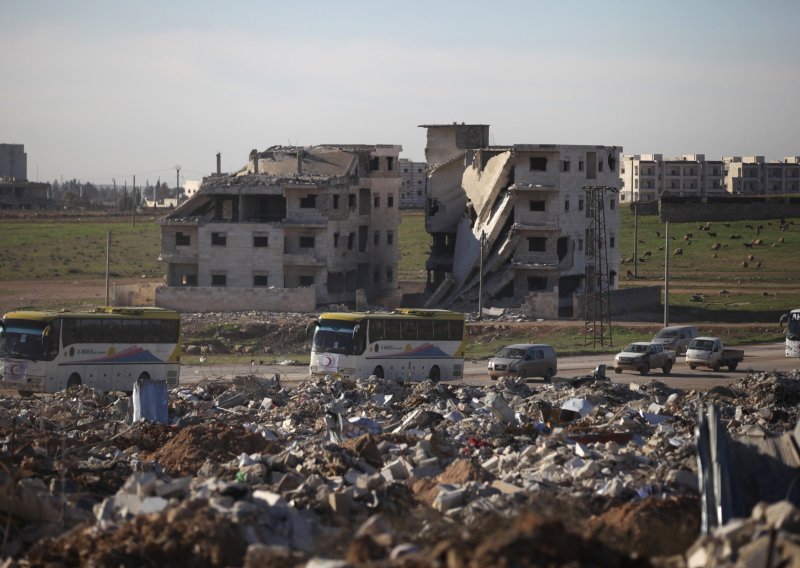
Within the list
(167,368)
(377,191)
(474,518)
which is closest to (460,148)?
(377,191)

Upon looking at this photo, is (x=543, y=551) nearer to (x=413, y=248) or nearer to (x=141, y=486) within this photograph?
(x=141, y=486)

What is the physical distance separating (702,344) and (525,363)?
25.9ft

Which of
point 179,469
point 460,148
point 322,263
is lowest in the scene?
point 179,469

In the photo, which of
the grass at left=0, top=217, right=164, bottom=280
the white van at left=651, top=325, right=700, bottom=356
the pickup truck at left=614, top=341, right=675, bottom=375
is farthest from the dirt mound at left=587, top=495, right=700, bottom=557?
the grass at left=0, top=217, right=164, bottom=280

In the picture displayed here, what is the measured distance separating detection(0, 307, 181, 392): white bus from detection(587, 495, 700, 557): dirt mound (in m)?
23.7

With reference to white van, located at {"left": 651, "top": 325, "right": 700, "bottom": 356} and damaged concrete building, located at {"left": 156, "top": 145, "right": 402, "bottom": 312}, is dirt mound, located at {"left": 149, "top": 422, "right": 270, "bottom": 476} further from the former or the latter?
damaged concrete building, located at {"left": 156, "top": 145, "right": 402, "bottom": 312}

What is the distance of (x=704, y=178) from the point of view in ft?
585

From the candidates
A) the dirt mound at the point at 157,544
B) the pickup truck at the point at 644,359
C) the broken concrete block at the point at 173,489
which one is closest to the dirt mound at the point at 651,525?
the dirt mound at the point at 157,544

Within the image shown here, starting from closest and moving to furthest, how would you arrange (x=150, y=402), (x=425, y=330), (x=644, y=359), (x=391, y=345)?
1. (x=150, y=402)
2. (x=391, y=345)
3. (x=425, y=330)
4. (x=644, y=359)

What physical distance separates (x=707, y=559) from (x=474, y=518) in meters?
5.47

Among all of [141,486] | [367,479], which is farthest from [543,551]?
[367,479]

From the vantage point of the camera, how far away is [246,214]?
73.6m

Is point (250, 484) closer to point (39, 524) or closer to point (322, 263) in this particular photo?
point (39, 524)

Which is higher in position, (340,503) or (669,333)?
(669,333)
